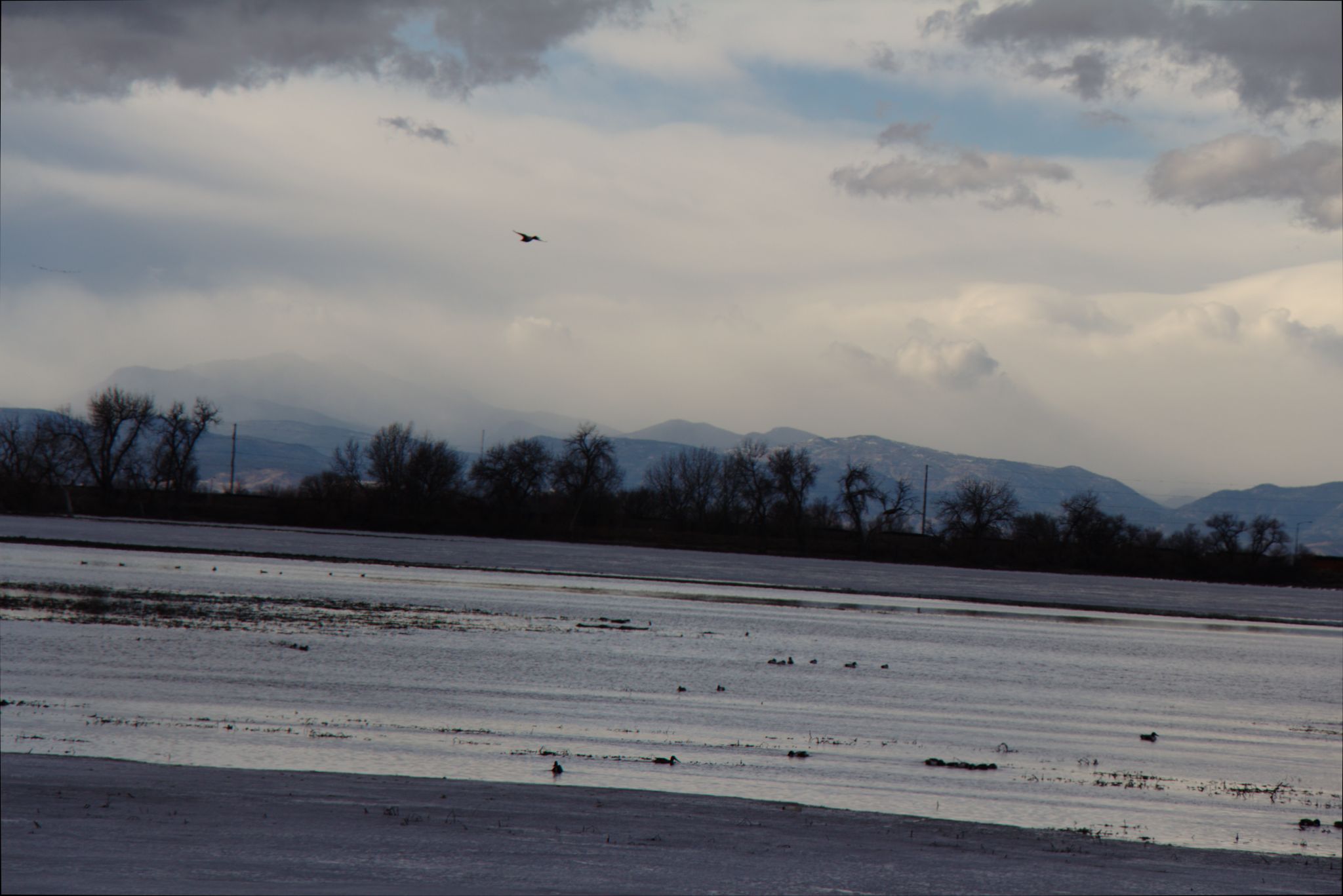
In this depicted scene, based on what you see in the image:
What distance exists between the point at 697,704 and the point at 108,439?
16156cm

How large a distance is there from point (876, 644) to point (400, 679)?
71.9ft

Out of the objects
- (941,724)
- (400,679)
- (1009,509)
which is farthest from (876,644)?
(1009,509)

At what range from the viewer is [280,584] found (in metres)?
58.6

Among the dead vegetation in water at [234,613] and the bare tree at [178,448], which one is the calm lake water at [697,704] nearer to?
the dead vegetation in water at [234,613]

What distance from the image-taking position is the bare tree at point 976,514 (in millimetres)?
161625

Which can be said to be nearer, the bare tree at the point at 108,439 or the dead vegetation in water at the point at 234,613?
the dead vegetation in water at the point at 234,613

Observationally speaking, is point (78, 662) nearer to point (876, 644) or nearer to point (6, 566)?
point (876, 644)

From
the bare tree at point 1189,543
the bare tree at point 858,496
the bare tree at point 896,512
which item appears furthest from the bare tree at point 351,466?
the bare tree at point 1189,543

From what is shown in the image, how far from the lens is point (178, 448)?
174 metres

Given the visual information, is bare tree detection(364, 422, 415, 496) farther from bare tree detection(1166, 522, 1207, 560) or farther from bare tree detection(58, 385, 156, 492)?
bare tree detection(1166, 522, 1207, 560)

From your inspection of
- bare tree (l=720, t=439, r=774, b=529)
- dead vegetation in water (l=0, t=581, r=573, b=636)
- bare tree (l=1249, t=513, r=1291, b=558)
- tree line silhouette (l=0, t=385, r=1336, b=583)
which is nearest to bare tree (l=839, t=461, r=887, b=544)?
tree line silhouette (l=0, t=385, r=1336, b=583)

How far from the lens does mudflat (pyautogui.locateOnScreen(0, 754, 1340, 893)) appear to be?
39.2 feet

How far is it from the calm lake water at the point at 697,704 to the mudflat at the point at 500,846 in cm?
134

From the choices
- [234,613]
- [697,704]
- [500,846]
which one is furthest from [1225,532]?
[500,846]
